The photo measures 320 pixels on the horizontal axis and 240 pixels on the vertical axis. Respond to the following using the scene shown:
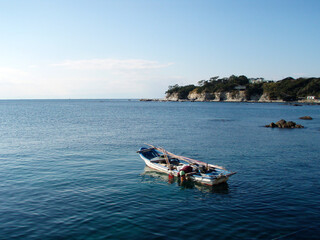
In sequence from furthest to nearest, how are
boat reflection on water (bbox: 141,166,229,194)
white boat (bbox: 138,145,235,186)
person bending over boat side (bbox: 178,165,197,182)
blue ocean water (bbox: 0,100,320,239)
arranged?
person bending over boat side (bbox: 178,165,197,182) < white boat (bbox: 138,145,235,186) < boat reflection on water (bbox: 141,166,229,194) < blue ocean water (bbox: 0,100,320,239)

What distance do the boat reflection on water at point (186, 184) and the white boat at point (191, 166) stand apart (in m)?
0.33

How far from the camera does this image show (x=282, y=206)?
18219mm

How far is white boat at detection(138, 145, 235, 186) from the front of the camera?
74.1 ft

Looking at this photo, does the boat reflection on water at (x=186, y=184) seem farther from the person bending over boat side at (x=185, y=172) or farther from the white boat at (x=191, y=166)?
the person bending over boat side at (x=185, y=172)

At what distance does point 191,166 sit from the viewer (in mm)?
24969

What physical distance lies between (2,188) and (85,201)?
7.89 metres

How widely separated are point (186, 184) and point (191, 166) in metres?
2.06

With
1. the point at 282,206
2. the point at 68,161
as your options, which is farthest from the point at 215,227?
the point at 68,161

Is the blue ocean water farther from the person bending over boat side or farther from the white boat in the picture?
the person bending over boat side

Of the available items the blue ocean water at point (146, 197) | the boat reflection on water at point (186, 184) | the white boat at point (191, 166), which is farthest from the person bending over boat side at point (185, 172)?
the blue ocean water at point (146, 197)

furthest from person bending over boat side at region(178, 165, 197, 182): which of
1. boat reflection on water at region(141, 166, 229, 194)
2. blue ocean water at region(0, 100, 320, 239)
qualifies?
blue ocean water at region(0, 100, 320, 239)

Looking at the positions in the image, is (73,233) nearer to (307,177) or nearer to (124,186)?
(124,186)

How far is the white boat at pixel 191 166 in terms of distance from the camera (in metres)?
22.6

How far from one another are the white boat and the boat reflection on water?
13.1 inches
